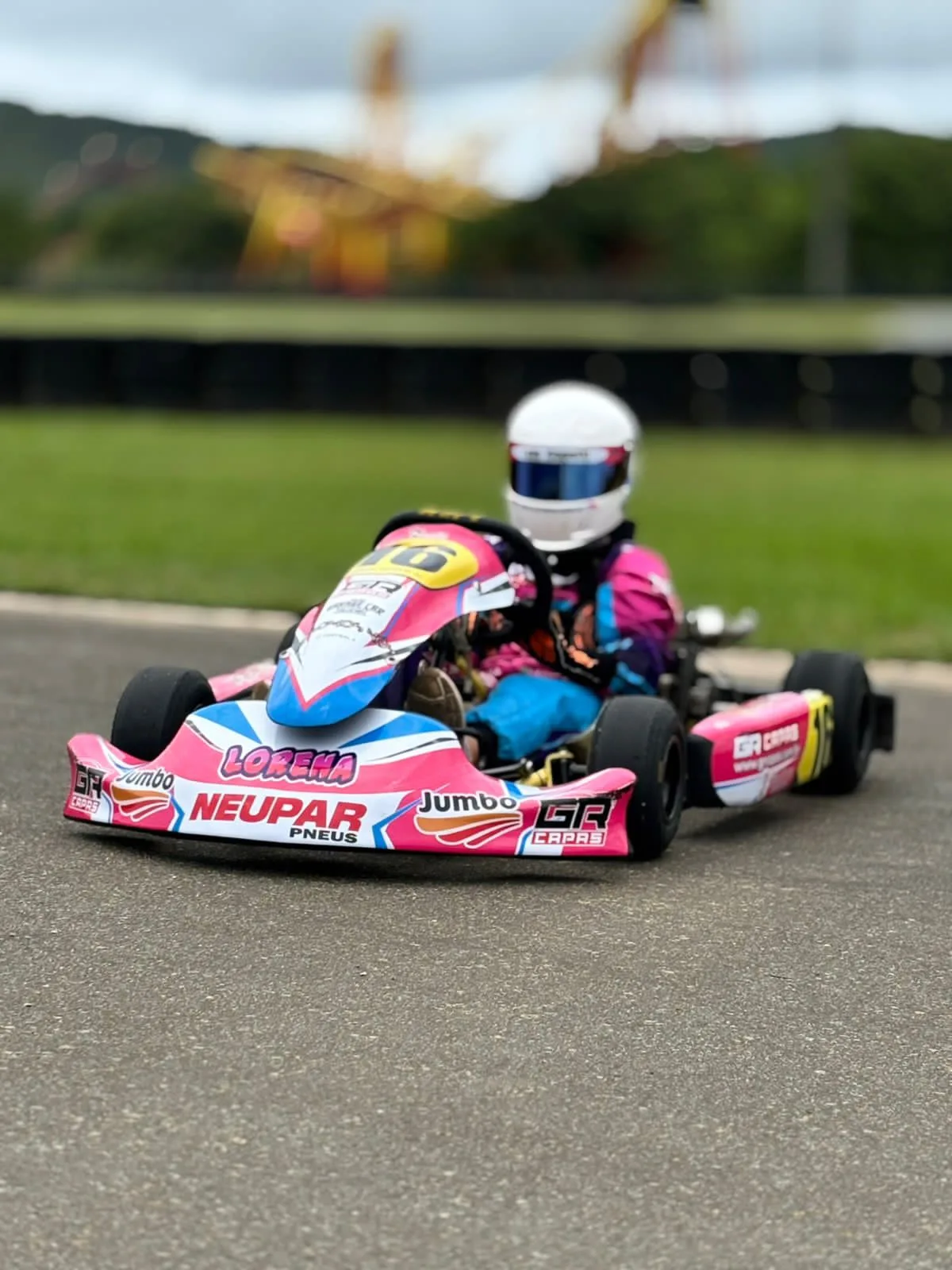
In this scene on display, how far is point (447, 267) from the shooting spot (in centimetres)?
7631

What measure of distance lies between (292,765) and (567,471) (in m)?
1.68

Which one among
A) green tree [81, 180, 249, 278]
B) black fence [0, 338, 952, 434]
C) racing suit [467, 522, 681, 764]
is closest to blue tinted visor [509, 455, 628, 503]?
racing suit [467, 522, 681, 764]

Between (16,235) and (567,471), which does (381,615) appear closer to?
(567,471)

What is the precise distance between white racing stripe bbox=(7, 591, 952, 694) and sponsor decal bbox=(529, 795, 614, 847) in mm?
3461

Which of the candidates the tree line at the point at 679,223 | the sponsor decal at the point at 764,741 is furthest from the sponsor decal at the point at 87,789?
the tree line at the point at 679,223

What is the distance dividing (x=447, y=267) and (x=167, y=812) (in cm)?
7297

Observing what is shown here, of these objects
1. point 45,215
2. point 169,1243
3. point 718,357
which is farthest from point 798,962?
point 45,215

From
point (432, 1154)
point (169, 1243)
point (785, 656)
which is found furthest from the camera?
point (785, 656)

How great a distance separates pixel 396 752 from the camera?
465 cm

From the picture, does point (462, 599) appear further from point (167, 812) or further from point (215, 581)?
point (215, 581)

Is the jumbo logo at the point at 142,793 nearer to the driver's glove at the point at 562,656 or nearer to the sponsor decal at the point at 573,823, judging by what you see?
the sponsor decal at the point at 573,823

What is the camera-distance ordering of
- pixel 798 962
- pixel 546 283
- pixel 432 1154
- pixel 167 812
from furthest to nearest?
pixel 546 283 < pixel 167 812 < pixel 798 962 < pixel 432 1154

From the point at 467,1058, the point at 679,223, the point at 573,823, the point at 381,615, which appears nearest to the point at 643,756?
the point at 573,823

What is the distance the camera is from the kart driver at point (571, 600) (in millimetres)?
5441
